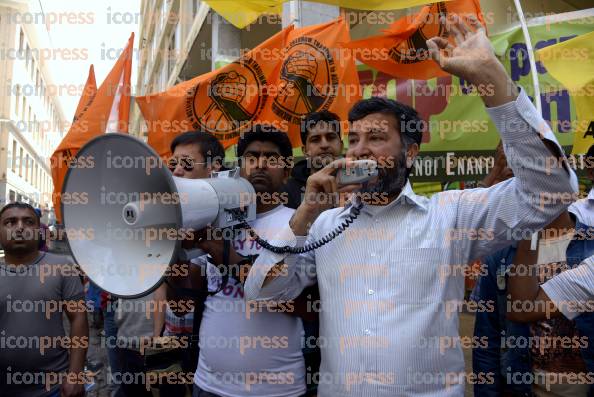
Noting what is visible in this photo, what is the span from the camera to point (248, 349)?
5.71 ft

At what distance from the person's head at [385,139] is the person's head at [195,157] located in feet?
2.20

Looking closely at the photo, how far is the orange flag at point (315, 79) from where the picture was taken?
357cm

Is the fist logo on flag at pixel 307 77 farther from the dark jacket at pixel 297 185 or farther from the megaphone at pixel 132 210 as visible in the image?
the megaphone at pixel 132 210

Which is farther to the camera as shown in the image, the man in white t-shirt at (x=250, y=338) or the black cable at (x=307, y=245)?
the man in white t-shirt at (x=250, y=338)

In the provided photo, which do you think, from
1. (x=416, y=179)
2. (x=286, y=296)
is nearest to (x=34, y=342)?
(x=286, y=296)

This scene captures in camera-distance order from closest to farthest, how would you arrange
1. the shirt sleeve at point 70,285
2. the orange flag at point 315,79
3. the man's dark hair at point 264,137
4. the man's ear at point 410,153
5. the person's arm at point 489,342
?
the man's ear at point 410,153 → the man's dark hair at point 264,137 → the person's arm at point 489,342 → the shirt sleeve at point 70,285 → the orange flag at point 315,79

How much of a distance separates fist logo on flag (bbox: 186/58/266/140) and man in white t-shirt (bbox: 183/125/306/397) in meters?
2.08

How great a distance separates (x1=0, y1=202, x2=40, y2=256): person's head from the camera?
Result: 2.74 m

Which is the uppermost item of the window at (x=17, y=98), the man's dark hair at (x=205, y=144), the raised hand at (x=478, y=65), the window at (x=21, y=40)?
the window at (x=21, y=40)

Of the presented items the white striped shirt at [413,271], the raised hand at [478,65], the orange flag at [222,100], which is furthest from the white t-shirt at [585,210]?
the orange flag at [222,100]

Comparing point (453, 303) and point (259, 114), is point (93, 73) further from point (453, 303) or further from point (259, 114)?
point (453, 303)

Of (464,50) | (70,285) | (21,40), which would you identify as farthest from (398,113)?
(21,40)

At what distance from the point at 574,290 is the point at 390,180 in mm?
667

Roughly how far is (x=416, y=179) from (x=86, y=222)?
2977mm
